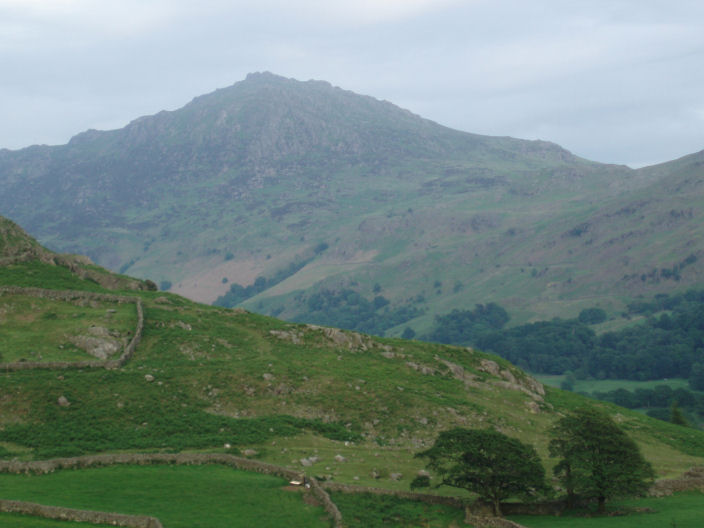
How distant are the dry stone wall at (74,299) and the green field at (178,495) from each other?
54.6ft

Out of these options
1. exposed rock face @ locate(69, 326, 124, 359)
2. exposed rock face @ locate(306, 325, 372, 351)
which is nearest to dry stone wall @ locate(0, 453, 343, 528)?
exposed rock face @ locate(69, 326, 124, 359)

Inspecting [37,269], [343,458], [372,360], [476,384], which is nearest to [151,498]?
[343,458]

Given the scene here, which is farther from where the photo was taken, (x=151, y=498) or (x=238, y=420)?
(x=238, y=420)

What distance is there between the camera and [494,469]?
139 feet

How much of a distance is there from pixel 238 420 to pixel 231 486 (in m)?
13.6

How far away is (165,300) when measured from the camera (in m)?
78.3

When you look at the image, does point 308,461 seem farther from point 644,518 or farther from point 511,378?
point 511,378

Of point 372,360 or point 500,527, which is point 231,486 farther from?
point 372,360

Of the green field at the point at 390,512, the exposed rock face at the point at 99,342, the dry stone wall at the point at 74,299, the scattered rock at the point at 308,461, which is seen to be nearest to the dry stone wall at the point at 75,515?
the green field at the point at 390,512

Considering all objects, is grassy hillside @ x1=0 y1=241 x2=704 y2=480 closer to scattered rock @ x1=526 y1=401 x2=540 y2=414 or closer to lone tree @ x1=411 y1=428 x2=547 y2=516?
scattered rock @ x1=526 y1=401 x2=540 y2=414

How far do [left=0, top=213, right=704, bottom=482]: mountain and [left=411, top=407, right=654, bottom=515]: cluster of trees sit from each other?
453cm

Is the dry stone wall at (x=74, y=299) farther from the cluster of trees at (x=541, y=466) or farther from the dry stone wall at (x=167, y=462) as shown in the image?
the cluster of trees at (x=541, y=466)

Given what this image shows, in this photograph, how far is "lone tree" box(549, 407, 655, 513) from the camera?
43.2 meters

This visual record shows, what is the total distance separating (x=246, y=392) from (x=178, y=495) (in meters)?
20.5
